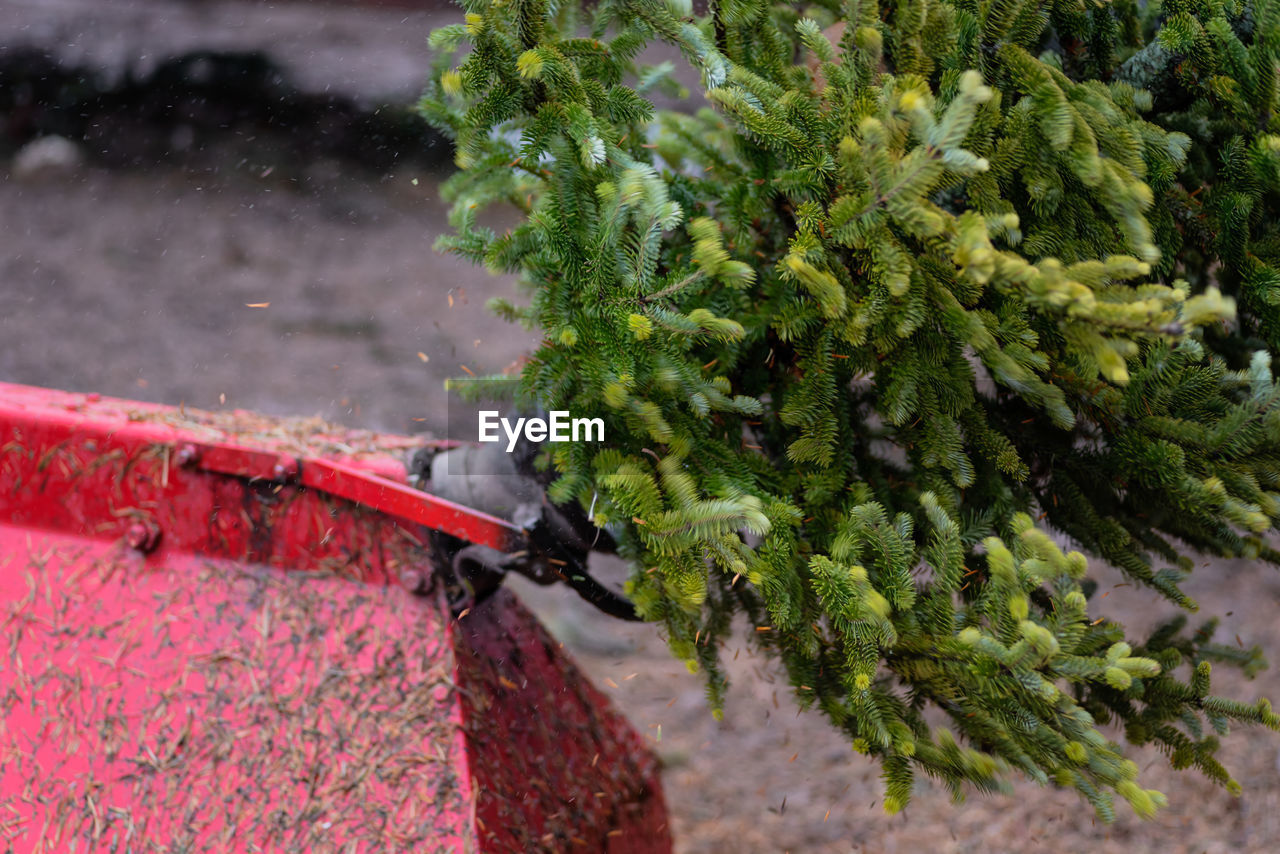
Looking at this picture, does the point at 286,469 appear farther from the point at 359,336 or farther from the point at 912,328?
the point at 359,336

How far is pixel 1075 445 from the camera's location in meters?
1.83

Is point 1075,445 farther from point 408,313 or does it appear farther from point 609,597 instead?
point 408,313

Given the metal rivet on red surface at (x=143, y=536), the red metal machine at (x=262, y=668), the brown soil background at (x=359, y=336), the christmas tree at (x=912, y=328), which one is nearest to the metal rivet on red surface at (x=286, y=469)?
the red metal machine at (x=262, y=668)

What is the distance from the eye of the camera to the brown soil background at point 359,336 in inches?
97.3

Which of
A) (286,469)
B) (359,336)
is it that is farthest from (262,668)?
(359,336)

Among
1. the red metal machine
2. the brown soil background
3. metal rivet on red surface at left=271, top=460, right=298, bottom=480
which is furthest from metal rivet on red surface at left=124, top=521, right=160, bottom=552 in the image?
the brown soil background

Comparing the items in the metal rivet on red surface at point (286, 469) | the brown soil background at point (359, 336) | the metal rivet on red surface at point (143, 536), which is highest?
the metal rivet on red surface at point (286, 469)

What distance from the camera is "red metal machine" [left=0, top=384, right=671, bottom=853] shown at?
186 centimetres

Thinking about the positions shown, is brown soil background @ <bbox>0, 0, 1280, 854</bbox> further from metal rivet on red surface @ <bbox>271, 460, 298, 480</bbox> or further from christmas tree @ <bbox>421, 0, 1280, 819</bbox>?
metal rivet on red surface @ <bbox>271, 460, 298, 480</bbox>

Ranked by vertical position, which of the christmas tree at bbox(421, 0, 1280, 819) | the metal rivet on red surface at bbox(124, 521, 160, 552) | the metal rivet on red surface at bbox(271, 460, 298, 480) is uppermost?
the christmas tree at bbox(421, 0, 1280, 819)

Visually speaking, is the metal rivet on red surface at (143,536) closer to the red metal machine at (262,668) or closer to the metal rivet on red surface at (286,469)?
the red metal machine at (262,668)

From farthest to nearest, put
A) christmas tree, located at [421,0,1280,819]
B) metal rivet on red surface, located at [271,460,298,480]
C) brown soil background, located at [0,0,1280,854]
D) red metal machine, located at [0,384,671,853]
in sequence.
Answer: brown soil background, located at [0,0,1280,854] → metal rivet on red surface, located at [271,460,298,480] → red metal machine, located at [0,384,671,853] → christmas tree, located at [421,0,1280,819]

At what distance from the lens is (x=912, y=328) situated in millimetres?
1300

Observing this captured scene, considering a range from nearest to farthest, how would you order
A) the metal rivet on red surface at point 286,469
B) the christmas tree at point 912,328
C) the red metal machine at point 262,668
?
the christmas tree at point 912,328
the red metal machine at point 262,668
the metal rivet on red surface at point 286,469
